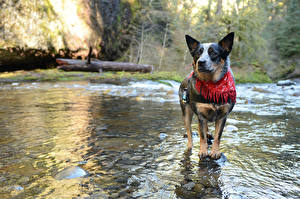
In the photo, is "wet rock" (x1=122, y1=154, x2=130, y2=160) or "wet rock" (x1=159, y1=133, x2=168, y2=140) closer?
"wet rock" (x1=122, y1=154, x2=130, y2=160)

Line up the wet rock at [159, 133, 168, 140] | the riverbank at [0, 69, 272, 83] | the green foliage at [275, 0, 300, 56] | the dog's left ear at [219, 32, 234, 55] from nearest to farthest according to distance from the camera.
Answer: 1. the dog's left ear at [219, 32, 234, 55]
2. the wet rock at [159, 133, 168, 140]
3. the riverbank at [0, 69, 272, 83]
4. the green foliage at [275, 0, 300, 56]

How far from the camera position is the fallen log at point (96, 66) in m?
16.0

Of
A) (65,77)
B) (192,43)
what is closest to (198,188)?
(192,43)

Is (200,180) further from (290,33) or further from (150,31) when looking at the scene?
(290,33)

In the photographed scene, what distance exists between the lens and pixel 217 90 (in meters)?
2.84

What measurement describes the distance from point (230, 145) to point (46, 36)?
662 inches

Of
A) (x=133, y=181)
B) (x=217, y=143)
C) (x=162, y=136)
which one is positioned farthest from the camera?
(x=162, y=136)

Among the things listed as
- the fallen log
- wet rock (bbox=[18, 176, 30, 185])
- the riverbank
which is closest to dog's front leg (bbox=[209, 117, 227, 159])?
wet rock (bbox=[18, 176, 30, 185])

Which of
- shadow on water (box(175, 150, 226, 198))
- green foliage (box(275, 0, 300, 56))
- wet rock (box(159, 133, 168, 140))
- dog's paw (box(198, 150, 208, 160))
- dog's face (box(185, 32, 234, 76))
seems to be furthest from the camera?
green foliage (box(275, 0, 300, 56))

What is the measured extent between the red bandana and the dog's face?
142 mm

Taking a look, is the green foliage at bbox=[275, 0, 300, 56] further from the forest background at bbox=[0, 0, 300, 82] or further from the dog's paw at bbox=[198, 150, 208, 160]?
the dog's paw at bbox=[198, 150, 208, 160]

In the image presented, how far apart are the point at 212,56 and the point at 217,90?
0.39 metres

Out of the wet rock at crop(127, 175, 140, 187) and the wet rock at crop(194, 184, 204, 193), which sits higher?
the wet rock at crop(194, 184, 204, 193)

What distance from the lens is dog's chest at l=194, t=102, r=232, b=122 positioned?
2.88 m
